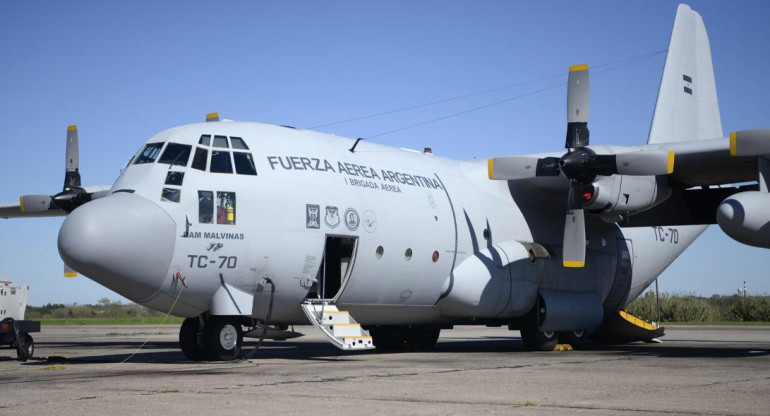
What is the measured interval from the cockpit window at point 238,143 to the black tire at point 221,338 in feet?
9.64

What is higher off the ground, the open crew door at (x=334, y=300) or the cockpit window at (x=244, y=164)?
the cockpit window at (x=244, y=164)

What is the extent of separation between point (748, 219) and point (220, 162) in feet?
29.9

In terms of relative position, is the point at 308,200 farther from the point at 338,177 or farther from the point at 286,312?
the point at 286,312

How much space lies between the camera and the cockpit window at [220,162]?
14.8 metres

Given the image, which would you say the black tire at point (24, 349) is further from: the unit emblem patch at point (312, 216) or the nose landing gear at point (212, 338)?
the unit emblem patch at point (312, 216)

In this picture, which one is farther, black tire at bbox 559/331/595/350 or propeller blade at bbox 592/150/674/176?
black tire at bbox 559/331/595/350

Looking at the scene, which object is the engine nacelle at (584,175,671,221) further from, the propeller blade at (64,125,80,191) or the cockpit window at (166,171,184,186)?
the propeller blade at (64,125,80,191)

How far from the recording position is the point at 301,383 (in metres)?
10.7

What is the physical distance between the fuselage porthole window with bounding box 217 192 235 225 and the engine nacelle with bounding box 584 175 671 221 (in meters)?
7.33

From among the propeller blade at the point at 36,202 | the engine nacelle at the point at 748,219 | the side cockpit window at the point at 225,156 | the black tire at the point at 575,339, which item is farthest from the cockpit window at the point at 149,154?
the black tire at the point at 575,339

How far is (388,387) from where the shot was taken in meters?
10.2

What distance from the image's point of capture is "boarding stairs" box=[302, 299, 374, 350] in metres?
15.3

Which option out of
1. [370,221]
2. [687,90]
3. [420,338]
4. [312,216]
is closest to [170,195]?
[312,216]

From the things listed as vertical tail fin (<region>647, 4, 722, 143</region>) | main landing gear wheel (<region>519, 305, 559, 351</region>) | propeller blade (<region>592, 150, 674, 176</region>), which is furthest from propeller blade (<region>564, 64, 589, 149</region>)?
vertical tail fin (<region>647, 4, 722, 143</region>)
